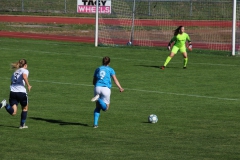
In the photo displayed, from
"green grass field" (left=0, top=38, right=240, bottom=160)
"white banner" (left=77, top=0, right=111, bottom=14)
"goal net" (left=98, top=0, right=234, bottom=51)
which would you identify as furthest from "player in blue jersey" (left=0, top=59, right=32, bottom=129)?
"white banner" (left=77, top=0, right=111, bottom=14)

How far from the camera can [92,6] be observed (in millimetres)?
44281

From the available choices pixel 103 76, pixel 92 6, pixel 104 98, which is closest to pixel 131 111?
pixel 104 98

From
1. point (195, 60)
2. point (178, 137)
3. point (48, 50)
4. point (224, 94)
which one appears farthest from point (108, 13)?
point (178, 137)

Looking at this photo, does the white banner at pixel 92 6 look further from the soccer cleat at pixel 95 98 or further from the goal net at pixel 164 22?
the soccer cleat at pixel 95 98

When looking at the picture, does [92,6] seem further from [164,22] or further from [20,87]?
[20,87]

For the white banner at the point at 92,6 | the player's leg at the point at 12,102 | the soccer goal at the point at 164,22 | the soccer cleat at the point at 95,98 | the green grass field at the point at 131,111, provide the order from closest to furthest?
1. the green grass field at the point at 131,111
2. the soccer cleat at the point at 95,98
3. the player's leg at the point at 12,102
4. the white banner at the point at 92,6
5. the soccer goal at the point at 164,22

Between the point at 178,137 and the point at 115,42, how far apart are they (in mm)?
27345

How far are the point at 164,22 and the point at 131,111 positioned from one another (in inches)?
1131

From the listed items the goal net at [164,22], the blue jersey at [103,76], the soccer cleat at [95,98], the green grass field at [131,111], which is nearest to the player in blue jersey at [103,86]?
the blue jersey at [103,76]

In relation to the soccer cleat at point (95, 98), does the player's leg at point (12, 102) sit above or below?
below

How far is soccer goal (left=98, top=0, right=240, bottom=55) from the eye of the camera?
142 feet

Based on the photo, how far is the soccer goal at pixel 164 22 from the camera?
43.2m

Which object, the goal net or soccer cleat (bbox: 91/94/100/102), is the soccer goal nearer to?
the goal net

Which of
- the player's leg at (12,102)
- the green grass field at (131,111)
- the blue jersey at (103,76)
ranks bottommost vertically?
the green grass field at (131,111)
